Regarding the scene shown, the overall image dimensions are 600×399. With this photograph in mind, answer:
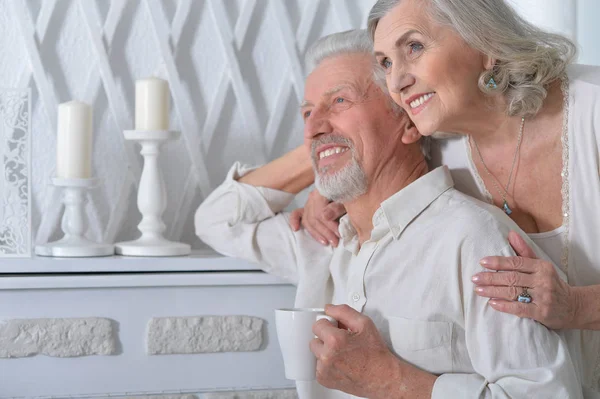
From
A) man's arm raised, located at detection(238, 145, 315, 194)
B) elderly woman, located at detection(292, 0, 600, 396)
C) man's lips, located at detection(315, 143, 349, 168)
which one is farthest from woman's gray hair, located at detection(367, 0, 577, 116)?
man's arm raised, located at detection(238, 145, 315, 194)

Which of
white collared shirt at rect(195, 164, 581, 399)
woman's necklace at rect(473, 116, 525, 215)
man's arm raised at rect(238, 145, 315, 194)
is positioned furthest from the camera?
man's arm raised at rect(238, 145, 315, 194)

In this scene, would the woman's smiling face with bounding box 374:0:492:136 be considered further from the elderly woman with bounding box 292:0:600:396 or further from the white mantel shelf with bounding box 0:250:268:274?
the white mantel shelf with bounding box 0:250:268:274

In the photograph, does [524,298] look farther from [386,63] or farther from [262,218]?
[262,218]

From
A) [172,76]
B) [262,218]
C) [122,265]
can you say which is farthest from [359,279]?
[172,76]

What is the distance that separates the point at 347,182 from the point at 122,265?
0.49m

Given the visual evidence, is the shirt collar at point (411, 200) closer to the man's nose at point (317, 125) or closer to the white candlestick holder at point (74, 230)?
the man's nose at point (317, 125)

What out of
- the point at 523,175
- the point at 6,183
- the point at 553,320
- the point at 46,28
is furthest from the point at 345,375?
the point at 46,28

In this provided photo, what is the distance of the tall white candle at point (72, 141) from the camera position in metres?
1.62

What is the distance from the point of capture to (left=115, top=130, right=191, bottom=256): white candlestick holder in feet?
5.35

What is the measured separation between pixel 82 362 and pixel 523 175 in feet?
2.82

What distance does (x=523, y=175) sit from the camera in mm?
1269

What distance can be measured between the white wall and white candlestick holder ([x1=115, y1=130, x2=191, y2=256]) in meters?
0.14

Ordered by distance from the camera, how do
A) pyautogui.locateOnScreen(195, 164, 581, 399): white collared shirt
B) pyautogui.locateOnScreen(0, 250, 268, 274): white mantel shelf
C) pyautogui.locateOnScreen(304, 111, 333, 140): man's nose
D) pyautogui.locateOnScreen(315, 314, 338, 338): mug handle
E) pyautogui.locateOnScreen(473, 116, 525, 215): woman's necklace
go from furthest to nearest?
pyautogui.locateOnScreen(0, 250, 268, 274): white mantel shelf → pyautogui.locateOnScreen(304, 111, 333, 140): man's nose → pyautogui.locateOnScreen(473, 116, 525, 215): woman's necklace → pyautogui.locateOnScreen(315, 314, 338, 338): mug handle → pyautogui.locateOnScreen(195, 164, 581, 399): white collared shirt

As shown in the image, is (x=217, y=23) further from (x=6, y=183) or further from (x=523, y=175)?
(x=523, y=175)
